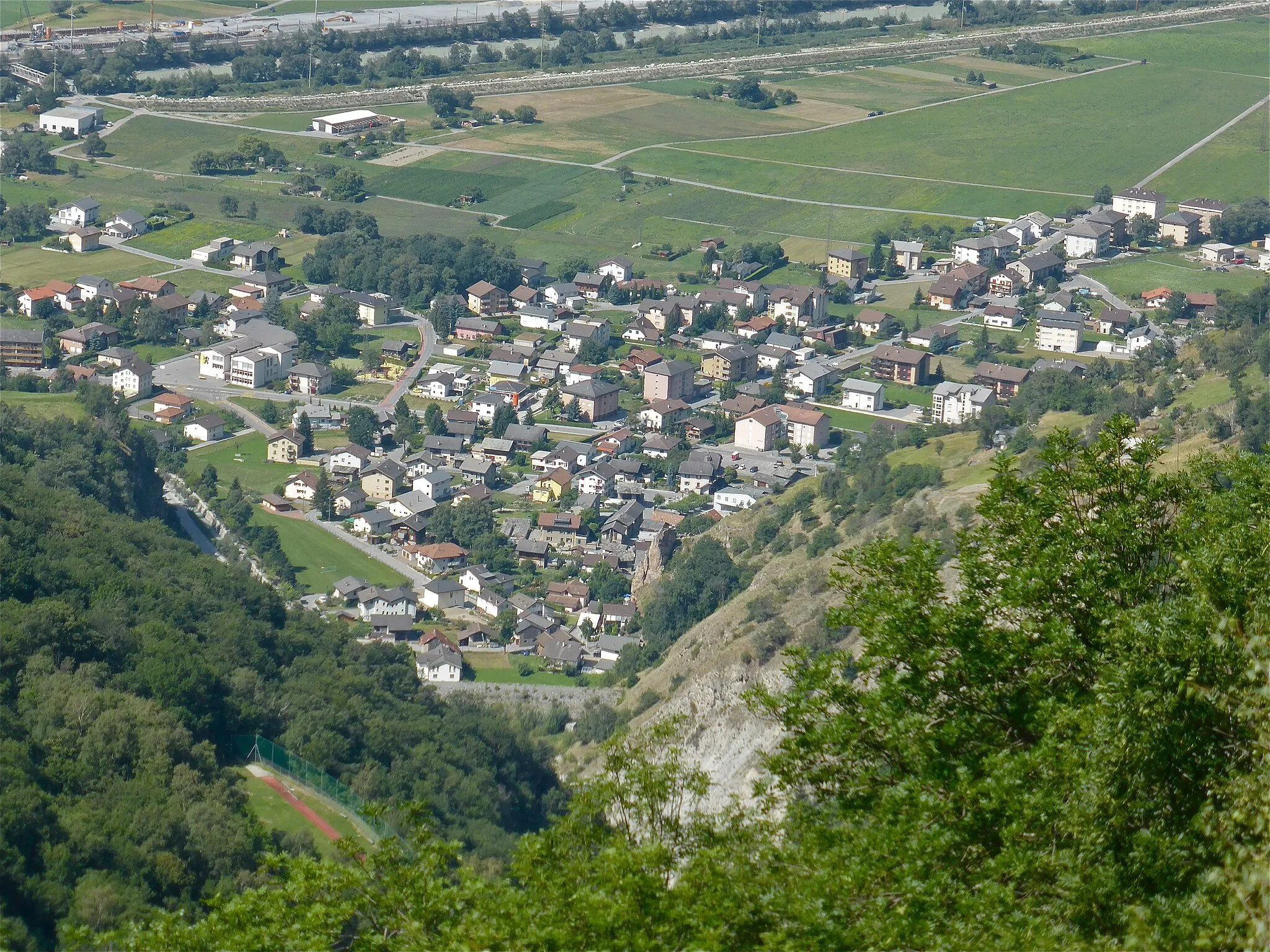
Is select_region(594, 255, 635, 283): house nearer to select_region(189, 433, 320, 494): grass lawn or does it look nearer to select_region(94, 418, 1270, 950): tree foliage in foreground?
select_region(189, 433, 320, 494): grass lawn

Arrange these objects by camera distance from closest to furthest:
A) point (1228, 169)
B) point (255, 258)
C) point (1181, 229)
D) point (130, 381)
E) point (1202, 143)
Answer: point (130, 381), point (255, 258), point (1181, 229), point (1228, 169), point (1202, 143)

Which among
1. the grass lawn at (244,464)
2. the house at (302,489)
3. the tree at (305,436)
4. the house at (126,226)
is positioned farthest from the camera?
the house at (126,226)

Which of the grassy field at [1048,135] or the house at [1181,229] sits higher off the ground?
the grassy field at [1048,135]

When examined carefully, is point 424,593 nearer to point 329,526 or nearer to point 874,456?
point 329,526

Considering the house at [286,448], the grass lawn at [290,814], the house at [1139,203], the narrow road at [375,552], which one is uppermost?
the grass lawn at [290,814]

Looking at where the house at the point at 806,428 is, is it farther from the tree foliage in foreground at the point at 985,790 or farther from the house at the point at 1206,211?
the tree foliage in foreground at the point at 985,790

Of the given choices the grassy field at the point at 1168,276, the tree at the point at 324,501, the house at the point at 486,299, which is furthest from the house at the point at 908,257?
the tree at the point at 324,501

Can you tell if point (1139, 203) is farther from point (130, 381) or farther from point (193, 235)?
point (130, 381)

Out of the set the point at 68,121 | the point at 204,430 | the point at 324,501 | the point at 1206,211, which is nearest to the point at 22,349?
the point at 204,430
